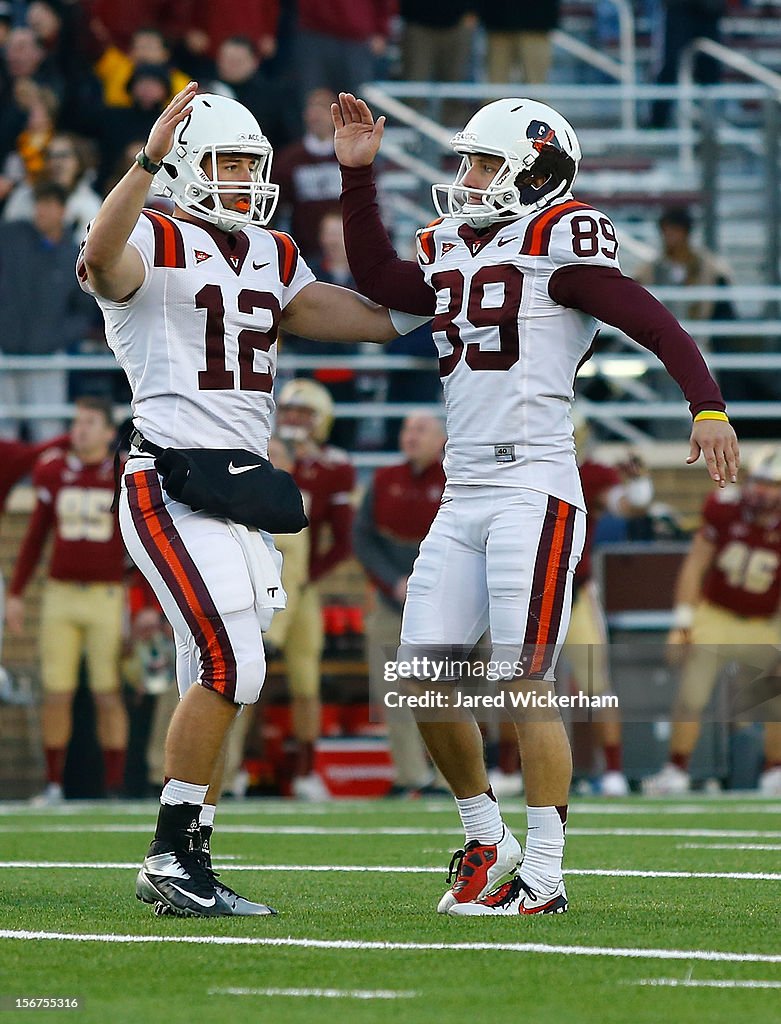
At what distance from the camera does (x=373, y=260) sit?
498 centimetres

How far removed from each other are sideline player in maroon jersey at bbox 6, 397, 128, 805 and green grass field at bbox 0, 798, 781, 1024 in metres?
2.97

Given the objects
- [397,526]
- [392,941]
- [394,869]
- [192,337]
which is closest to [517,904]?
[392,941]

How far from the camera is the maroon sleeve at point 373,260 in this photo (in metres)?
4.86

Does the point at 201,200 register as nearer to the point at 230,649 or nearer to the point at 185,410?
the point at 185,410

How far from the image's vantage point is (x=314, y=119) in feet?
37.4

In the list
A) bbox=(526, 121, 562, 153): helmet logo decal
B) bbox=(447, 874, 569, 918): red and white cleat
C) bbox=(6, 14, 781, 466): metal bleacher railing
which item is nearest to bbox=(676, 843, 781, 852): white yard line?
bbox=(447, 874, 569, 918): red and white cleat

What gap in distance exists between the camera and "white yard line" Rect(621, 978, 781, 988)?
3287mm

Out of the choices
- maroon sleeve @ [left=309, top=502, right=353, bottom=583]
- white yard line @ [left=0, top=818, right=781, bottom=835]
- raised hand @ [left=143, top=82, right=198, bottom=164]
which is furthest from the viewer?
maroon sleeve @ [left=309, top=502, right=353, bottom=583]

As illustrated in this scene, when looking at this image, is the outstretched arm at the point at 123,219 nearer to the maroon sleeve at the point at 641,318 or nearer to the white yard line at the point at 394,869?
the maroon sleeve at the point at 641,318

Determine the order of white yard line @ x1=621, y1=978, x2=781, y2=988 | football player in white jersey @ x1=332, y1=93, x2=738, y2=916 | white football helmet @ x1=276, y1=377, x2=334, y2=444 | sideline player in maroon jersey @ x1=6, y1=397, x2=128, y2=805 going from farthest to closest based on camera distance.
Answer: white football helmet @ x1=276, y1=377, x2=334, y2=444 < sideline player in maroon jersey @ x1=6, y1=397, x2=128, y2=805 < football player in white jersey @ x1=332, y1=93, x2=738, y2=916 < white yard line @ x1=621, y1=978, x2=781, y2=988

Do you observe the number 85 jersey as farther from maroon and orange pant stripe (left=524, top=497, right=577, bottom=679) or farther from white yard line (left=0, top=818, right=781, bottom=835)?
white yard line (left=0, top=818, right=781, bottom=835)

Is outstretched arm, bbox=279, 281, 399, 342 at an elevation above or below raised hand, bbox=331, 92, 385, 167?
below

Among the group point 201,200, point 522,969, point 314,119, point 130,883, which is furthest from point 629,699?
point 522,969

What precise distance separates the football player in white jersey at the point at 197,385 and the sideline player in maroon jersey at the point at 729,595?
5281 mm
